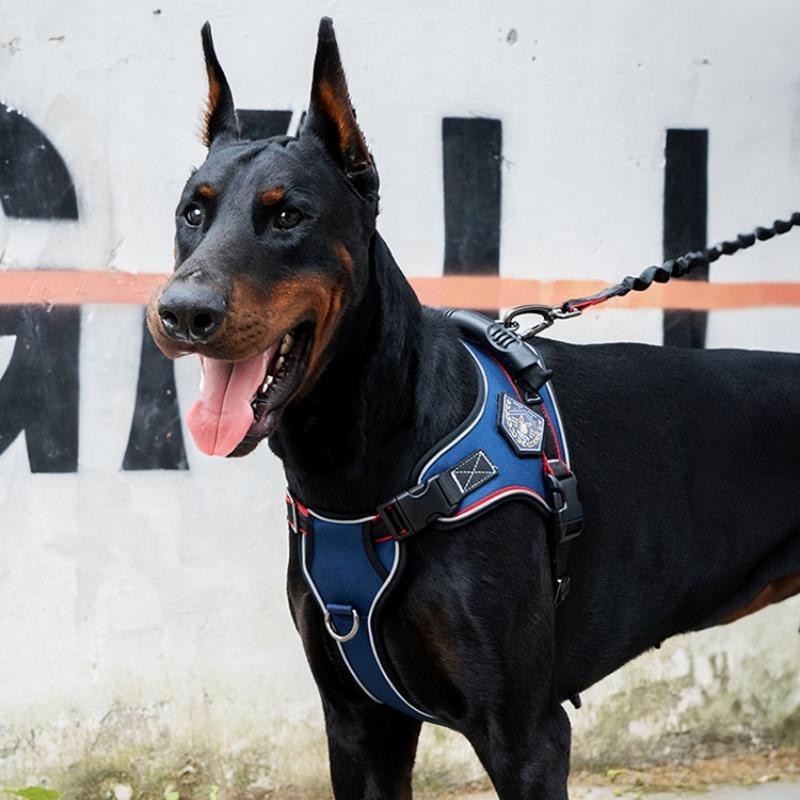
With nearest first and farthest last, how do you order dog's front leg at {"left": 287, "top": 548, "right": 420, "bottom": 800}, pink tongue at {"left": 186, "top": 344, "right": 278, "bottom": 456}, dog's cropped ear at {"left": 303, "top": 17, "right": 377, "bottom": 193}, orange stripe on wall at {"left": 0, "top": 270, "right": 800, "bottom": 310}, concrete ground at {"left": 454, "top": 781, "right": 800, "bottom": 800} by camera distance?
pink tongue at {"left": 186, "top": 344, "right": 278, "bottom": 456}, dog's cropped ear at {"left": 303, "top": 17, "right": 377, "bottom": 193}, dog's front leg at {"left": 287, "top": 548, "right": 420, "bottom": 800}, orange stripe on wall at {"left": 0, "top": 270, "right": 800, "bottom": 310}, concrete ground at {"left": 454, "top": 781, "right": 800, "bottom": 800}

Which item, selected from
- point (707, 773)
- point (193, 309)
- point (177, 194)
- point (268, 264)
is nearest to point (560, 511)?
point (268, 264)

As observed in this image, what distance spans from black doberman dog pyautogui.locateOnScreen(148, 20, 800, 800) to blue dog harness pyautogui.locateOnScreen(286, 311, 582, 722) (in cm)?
4

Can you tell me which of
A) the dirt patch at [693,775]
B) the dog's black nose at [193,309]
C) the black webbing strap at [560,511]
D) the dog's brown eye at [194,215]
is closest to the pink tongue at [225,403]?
the dog's black nose at [193,309]

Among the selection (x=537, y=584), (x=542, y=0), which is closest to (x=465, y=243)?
(x=542, y=0)

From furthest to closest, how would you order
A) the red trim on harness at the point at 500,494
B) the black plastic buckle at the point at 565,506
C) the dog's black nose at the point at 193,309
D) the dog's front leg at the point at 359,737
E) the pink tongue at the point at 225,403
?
the dog's front leg at the point at 359,737 → the black plastic buckle at the point at 565,506 → the red trim on harness at the point at 500,494 → the pink tongue at the point at 225,403 → the dog's black nose at the point at 193,309

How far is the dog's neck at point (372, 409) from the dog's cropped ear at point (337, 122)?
0.14 m

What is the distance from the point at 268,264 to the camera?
2303 mm

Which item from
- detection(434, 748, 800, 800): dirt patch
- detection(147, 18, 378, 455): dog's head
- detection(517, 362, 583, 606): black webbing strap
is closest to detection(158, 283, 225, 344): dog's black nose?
detection(147, 18, 378, 455): dog's head

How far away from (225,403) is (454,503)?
1.59ft

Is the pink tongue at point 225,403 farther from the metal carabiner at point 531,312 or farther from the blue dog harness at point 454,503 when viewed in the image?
the metal carabiner at point 531,312

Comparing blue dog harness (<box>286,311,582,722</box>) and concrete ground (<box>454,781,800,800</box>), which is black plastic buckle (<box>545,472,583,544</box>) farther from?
concrete ground (<box>454,781,800,800</box>)

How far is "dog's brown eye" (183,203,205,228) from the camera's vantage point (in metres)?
2.44

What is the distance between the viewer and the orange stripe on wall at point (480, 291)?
12.2 ft

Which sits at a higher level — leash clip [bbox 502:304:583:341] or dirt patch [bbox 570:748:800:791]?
leash clip [bbox 502:304:583:341]
